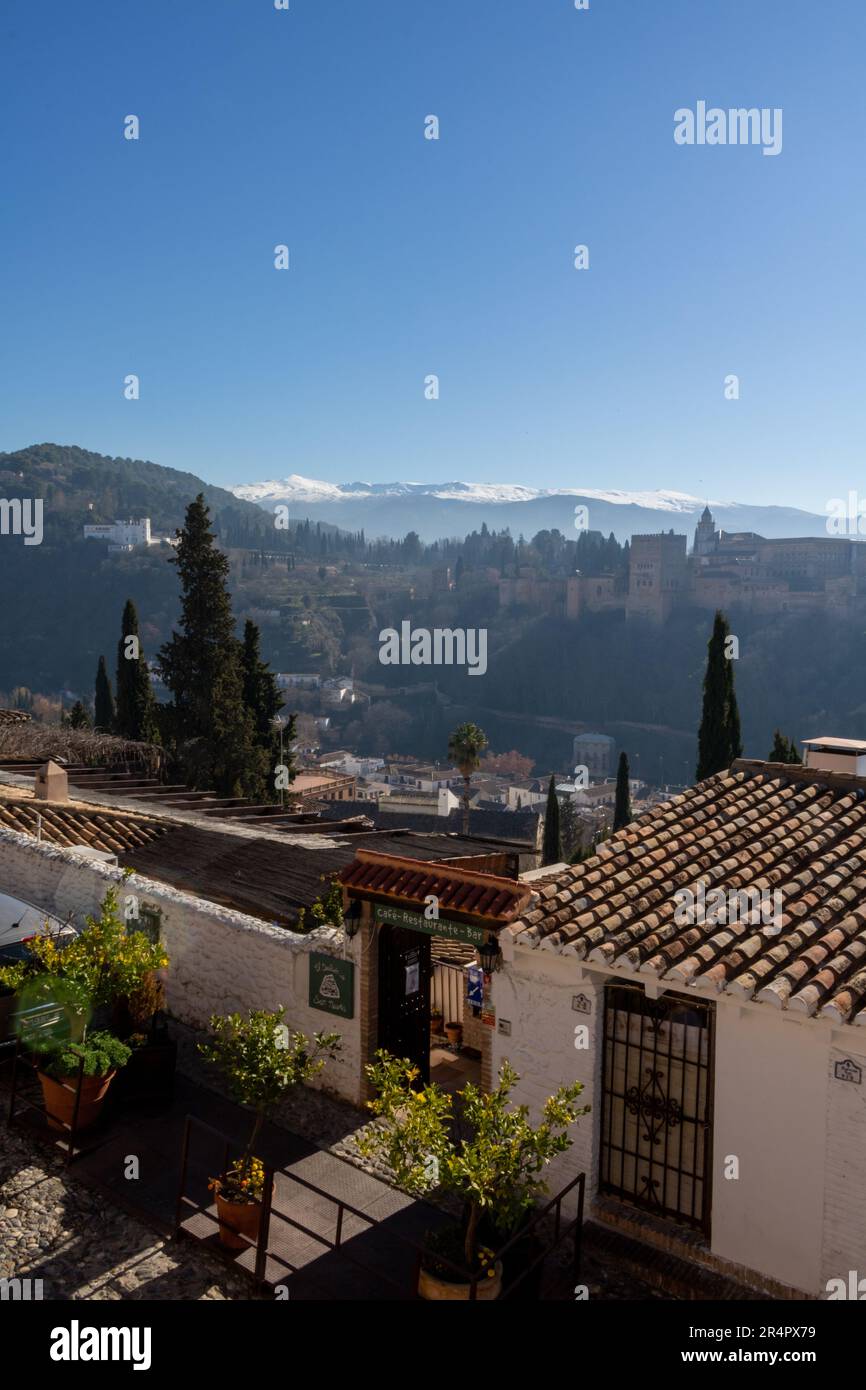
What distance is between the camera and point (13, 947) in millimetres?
9695

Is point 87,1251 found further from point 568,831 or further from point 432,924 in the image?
point 568,831

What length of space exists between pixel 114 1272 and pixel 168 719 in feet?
113

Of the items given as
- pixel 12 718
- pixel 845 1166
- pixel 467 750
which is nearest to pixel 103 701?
pixel 467 750

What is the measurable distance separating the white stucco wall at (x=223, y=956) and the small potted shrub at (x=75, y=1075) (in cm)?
191

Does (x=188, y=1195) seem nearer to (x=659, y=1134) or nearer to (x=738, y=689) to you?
(x=659, y=1134)

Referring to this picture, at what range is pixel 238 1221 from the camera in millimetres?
6809

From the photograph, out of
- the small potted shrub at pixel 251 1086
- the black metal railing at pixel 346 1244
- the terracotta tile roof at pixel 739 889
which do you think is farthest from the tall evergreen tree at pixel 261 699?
the black metal railing at pixel 346 1244

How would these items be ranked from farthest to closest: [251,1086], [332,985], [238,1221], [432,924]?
[332,985] → [432,924] → [251,1086] → [238,1221]

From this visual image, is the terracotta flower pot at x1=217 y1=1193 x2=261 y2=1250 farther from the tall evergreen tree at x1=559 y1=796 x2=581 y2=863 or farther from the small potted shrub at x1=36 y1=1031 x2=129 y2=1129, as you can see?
the tall evergreen tree at x1=559 y1=796 x2=581 y2=863

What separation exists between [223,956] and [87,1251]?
3862mm

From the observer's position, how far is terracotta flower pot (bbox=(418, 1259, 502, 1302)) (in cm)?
611

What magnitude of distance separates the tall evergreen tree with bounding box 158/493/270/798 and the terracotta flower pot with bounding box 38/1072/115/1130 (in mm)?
31001

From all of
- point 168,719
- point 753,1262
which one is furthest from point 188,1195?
point 168,719

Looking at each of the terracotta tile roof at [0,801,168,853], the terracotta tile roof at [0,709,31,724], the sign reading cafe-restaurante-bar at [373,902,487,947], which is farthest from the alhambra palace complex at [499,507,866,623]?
the sign reading cafe-restaurante-bar at [373,902,487,947]
